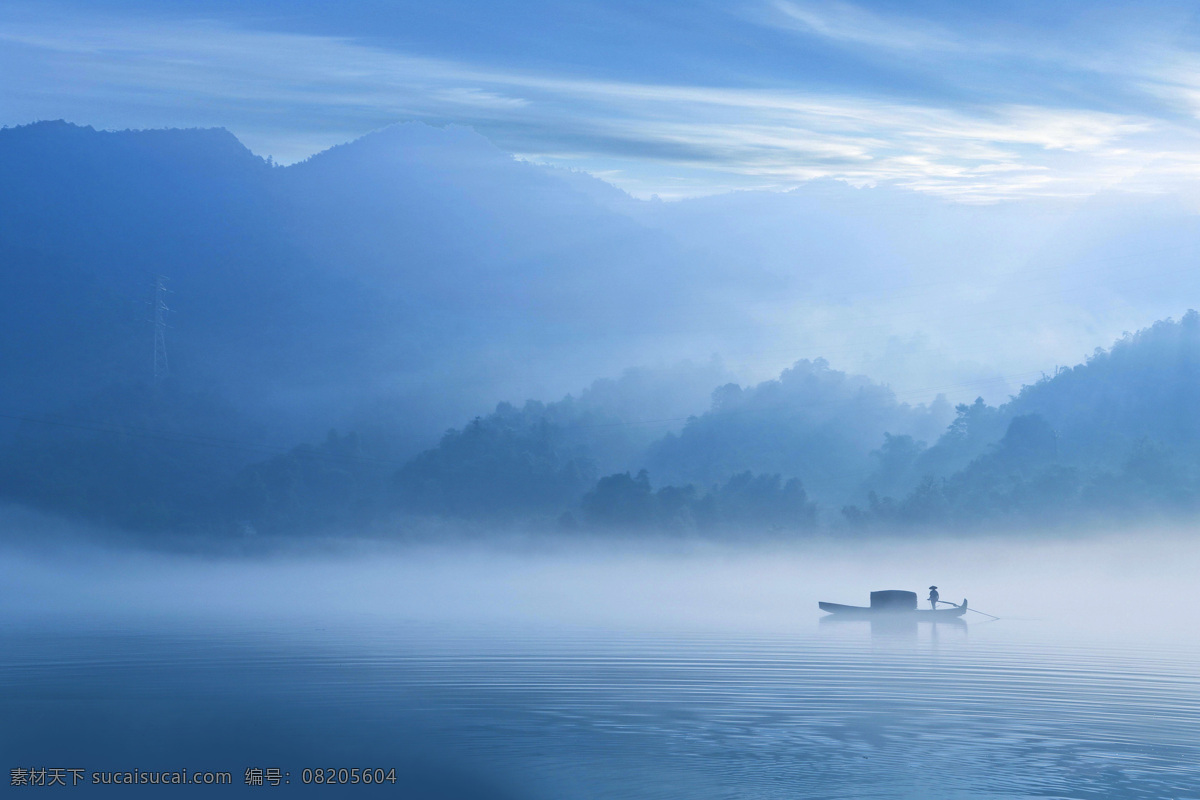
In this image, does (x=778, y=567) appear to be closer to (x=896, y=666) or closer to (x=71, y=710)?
(x=896, y=666)

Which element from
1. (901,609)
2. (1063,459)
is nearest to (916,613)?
(901,609)

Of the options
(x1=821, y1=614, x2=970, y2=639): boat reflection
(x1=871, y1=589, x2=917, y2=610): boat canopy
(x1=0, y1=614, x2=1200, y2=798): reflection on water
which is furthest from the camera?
(x1=871, y1=589, x2=917, y2=610): boat canopy

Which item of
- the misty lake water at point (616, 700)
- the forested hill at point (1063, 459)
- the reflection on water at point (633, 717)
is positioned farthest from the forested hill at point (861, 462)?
the reflection on water at point (633, 717)

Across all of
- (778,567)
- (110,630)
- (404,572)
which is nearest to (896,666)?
(110,630)

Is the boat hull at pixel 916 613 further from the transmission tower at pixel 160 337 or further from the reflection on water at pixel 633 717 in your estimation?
the transmission tower at pixel 160 337

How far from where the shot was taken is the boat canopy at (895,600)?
65688 millimetres

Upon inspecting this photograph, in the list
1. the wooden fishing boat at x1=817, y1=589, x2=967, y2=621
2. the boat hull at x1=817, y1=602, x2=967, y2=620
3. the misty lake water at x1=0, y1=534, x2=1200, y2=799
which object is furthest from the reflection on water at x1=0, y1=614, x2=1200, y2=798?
the wooden fishing boat at x1=817, y1=589, x2=967, y2=621

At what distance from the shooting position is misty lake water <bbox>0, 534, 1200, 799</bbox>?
878 inches

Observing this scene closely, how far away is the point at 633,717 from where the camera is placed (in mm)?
28578

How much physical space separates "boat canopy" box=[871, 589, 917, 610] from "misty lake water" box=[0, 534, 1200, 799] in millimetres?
2170

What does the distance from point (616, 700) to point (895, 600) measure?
122 feet

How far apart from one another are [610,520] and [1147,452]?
58712 mm

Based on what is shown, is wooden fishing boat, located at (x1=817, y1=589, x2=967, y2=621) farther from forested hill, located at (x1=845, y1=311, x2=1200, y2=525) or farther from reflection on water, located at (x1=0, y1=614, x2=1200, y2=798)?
forested hill, located at (x1=845, y1=311, x2=1200, y2=525)

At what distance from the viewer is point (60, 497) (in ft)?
531
